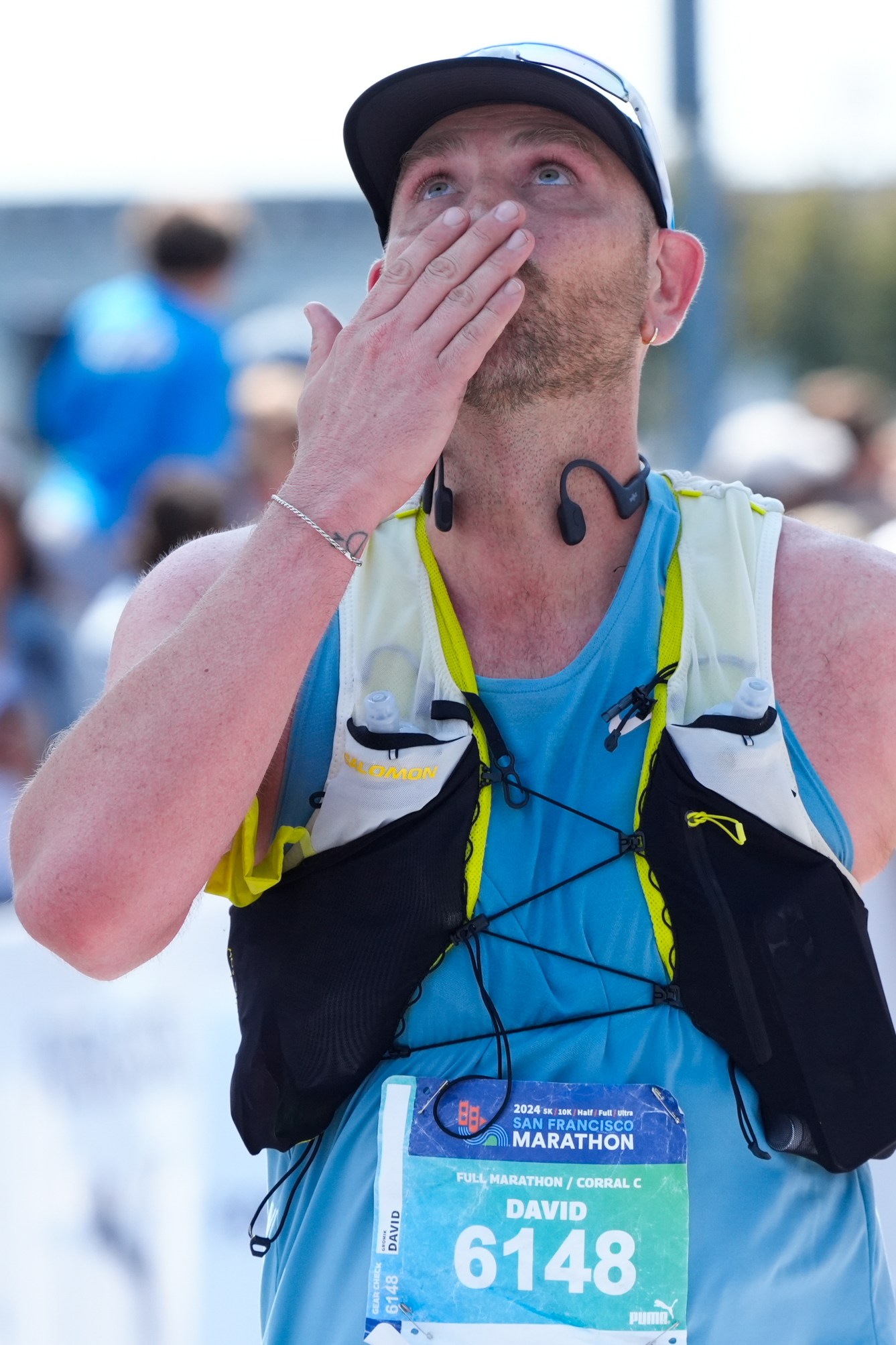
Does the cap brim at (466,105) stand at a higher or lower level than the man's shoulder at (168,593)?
higher

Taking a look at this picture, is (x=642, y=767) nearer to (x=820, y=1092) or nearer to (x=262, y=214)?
(x=820, y=1092)

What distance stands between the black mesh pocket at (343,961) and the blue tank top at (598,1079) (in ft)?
0.16

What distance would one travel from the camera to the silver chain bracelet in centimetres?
211

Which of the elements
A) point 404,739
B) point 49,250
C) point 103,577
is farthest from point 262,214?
point 404,739

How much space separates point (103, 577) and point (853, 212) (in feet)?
132

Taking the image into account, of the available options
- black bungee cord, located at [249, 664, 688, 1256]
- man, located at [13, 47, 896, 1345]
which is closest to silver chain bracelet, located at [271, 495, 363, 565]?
man, located at [13, 47, 896, 1345]

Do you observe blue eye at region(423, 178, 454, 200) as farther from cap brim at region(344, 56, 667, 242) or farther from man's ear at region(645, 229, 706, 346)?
→ man's ear at region(645, 229, 706, 346)

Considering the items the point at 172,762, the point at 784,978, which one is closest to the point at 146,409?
the point at 172,762

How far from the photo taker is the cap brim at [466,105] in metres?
2.32

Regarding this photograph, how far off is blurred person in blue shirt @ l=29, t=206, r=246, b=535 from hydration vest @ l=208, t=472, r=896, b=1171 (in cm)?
488

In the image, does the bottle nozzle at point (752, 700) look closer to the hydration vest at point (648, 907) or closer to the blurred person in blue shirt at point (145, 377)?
the hydration vest at point (648, 907)

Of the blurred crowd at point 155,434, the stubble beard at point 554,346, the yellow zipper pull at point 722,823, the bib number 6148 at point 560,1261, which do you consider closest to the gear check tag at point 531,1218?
the bib number 6148 at point 560,1261

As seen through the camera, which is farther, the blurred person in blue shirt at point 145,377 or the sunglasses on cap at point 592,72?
the blurred person in blue shirt at point 145,377

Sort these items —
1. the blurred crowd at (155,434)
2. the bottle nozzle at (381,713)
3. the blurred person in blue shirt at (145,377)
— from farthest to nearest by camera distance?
1. the blurred person in blue shirt at (145,377)
2. the blurred crowd at (155,434)
3. the bottle nozzle at (381,713)
